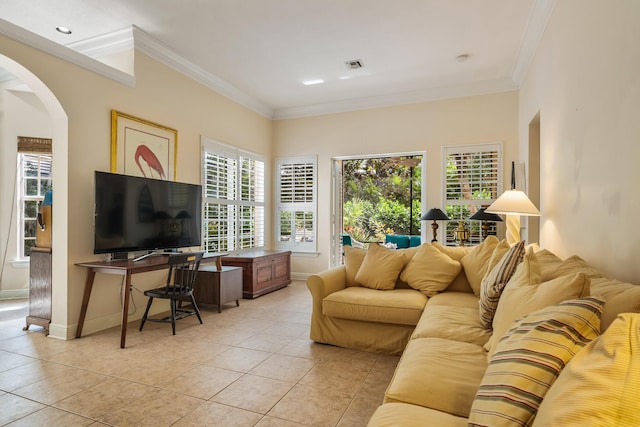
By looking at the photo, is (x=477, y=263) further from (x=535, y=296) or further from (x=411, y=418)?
(x=411, y=418)

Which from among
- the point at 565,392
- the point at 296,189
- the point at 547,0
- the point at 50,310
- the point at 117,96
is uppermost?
the point at 547,0

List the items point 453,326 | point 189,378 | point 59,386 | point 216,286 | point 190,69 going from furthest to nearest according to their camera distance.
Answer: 1. point 190,69
2. point 216,286
3. point 189,378
4. point 59,386
5. point 453,326

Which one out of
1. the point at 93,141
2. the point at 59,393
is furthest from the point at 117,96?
the point at 59,393

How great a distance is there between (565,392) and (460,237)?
15.8 feet

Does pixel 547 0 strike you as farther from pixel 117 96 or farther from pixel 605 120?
pixel 117 96

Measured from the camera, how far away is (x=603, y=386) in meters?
0.72

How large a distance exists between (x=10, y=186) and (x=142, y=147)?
2.88 m

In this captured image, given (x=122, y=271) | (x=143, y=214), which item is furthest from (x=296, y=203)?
(x=122, y=271)

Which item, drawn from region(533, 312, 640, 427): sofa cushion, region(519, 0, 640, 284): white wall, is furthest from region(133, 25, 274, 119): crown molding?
region(533, 312, 640, 427): sofa cushion

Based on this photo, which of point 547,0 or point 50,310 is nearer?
point 547,0

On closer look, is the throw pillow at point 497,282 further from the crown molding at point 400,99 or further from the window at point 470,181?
A: the crown molding at point 400,99

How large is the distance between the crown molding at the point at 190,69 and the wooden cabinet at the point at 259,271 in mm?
2476

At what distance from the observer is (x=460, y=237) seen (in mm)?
5340

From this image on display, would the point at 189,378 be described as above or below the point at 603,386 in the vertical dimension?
below
